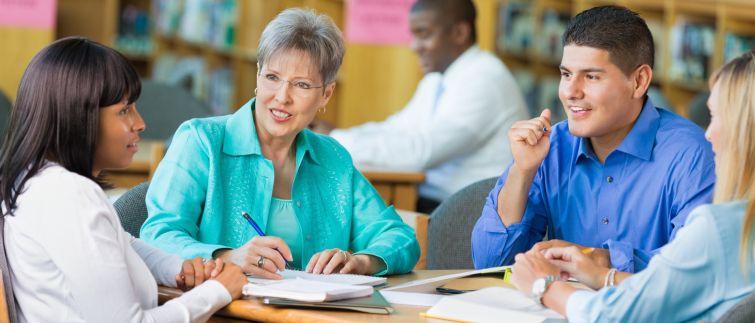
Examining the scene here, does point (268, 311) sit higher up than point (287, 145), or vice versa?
point (287, 145)

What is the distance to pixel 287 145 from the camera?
257 cm

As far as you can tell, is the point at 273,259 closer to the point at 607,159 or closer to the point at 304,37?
the point at 304,37

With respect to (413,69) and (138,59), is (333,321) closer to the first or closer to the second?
(413,69)

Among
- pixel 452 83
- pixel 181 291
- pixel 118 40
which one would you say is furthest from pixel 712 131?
pixel 118 40

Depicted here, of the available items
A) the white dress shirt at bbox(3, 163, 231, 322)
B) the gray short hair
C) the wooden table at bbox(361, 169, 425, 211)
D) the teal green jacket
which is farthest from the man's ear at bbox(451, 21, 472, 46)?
the white dress shirt at bbox(3, 163, 231, 322)

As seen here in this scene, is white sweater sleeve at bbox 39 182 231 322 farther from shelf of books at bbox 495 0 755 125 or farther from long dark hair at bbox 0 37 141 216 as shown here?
shelf of books at bbox 495 0 755 125

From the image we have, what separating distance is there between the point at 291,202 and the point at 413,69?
9.67 feet

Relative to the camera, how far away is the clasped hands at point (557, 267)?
1.98 m

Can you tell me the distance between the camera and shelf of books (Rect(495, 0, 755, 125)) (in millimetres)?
5734

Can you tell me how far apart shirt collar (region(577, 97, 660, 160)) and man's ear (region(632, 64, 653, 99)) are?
45mm

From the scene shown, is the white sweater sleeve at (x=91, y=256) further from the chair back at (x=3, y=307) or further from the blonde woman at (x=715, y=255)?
the blonde woman at (x=715, y=255)

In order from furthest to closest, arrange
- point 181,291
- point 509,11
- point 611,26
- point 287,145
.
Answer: point 509,11 < point 287,145 < point 611,26 < point 181,291

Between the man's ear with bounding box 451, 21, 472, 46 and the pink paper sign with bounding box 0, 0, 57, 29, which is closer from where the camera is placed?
the man's ear with bounding box 451, 21, 472, 46

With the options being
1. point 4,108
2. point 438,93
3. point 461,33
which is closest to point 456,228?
point 438,93
